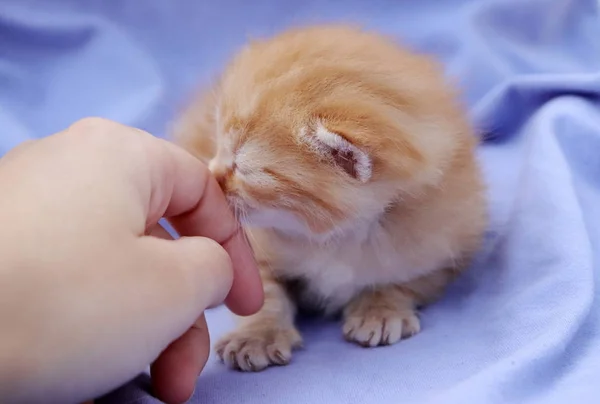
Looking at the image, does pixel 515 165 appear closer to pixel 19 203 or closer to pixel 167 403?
pixel 167 403

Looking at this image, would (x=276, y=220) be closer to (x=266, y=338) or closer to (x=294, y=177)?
(x=294, y=177)

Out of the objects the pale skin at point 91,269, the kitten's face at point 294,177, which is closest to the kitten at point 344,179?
the kitten's face at point 294,177

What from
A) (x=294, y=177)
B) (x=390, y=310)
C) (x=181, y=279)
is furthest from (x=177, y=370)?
(x=390, y=310)

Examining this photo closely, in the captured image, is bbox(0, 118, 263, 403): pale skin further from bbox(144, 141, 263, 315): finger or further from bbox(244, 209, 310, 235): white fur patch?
bbox(244, 209, 310, 235): white fur patch

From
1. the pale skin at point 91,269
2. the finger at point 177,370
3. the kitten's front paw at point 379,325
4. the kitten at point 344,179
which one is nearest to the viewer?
the pale skin at point 91,269

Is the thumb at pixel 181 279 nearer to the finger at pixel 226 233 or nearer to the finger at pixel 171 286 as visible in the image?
the finger at pixel 171 286
